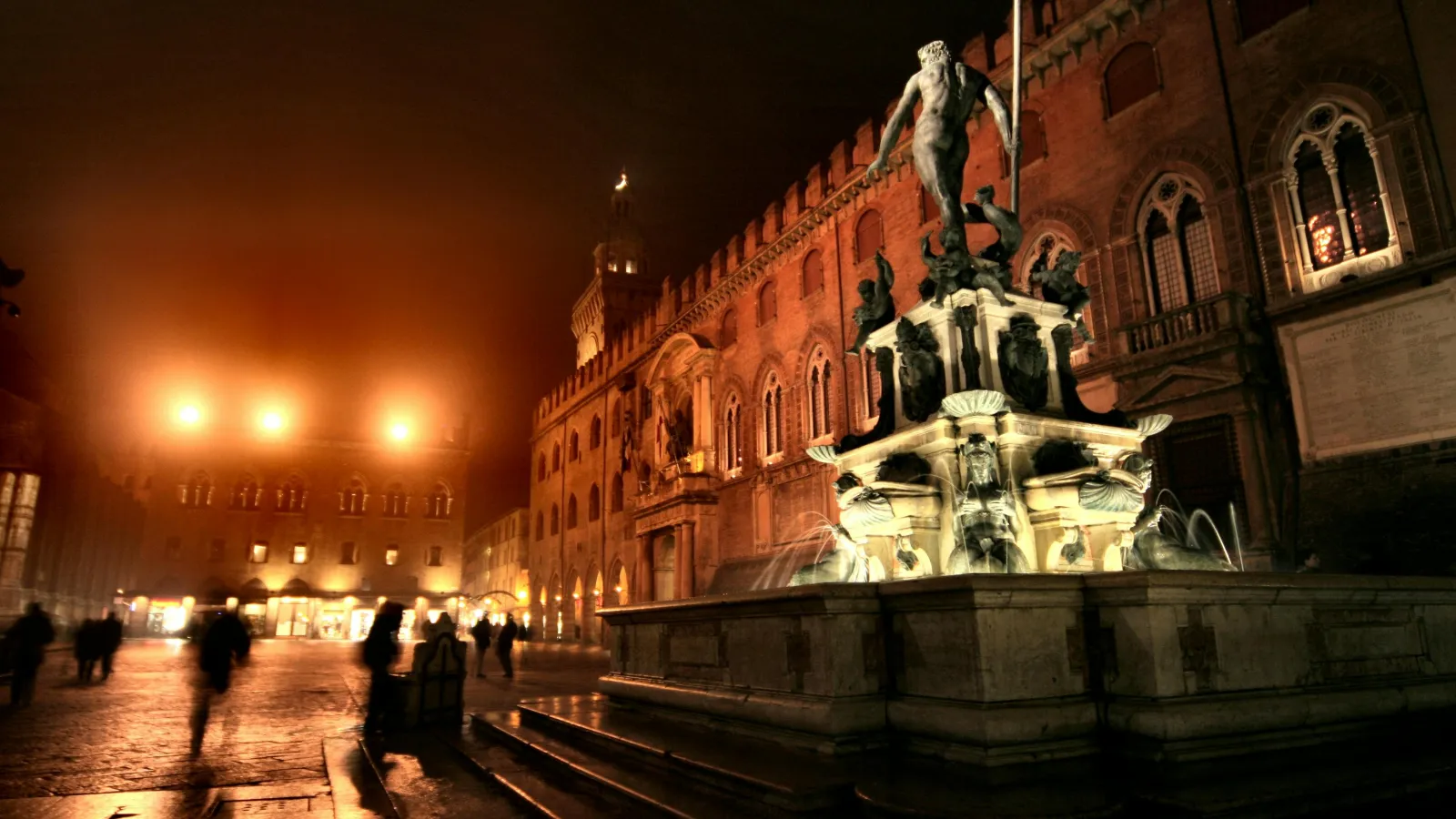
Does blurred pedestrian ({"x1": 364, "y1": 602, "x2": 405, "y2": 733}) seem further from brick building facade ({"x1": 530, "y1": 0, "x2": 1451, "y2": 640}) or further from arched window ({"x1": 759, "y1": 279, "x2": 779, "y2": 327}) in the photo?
arched window ({"x1": 759, "y1": 279, "x2": 779, "y2": 327})

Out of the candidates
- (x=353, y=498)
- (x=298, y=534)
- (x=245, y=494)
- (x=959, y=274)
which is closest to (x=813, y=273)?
(x=959, y=274)

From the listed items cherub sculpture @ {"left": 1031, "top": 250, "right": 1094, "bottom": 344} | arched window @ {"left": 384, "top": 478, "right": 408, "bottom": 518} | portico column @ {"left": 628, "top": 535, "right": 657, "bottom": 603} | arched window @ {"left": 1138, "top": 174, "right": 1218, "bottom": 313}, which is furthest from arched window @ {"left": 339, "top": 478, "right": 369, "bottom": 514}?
cherub sculpture @ {"left": 1031, "top": 250, "right": 1094, "bottom": 344}

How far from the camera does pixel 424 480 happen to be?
45156mm

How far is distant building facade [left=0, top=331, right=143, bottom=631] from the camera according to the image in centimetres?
1931

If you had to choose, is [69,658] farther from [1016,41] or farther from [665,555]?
[1016,41]

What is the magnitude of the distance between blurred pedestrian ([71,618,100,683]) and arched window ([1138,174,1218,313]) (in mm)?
17679

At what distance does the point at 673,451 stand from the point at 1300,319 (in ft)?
61.0

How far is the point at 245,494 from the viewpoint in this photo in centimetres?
4225

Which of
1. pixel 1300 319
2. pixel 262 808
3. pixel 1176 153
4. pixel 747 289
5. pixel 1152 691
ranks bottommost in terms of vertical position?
pixel 262 808

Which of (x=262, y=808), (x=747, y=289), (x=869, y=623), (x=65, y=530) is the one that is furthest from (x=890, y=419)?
(x=65, y=530)

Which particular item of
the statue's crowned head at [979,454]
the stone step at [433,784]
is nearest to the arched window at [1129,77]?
the statue's crowned head at [979,454]

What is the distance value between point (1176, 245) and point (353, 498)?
4127 cm

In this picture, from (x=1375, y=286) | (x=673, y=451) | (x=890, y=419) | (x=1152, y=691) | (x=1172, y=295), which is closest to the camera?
(x=1152, y=691)

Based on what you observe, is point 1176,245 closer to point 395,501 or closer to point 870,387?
point 870,387
